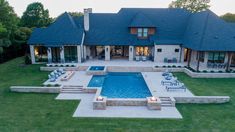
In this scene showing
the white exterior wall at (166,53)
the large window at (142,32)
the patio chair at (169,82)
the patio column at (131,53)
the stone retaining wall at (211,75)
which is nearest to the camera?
the patio chair at (169,82)

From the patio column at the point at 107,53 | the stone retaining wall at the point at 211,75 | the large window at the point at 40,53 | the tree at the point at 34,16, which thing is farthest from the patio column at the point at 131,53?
the tree at the point at 34,16

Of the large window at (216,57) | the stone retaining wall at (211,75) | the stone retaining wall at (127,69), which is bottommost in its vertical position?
the stone retaining wall at (211,75)

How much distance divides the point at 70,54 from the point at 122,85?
11.2 meters

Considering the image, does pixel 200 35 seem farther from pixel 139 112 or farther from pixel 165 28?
pixel 139 112

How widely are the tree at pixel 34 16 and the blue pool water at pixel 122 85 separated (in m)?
35.3

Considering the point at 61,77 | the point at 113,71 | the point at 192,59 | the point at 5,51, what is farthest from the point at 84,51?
the point at 192,59

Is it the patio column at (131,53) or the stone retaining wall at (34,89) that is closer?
the stone retaining wall at (34,89)

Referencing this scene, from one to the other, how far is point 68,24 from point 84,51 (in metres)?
4.54

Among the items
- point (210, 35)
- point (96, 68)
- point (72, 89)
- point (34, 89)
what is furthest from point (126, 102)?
point (210, 35)

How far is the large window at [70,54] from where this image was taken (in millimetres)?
26413

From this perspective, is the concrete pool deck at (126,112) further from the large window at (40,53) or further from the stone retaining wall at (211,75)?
the large window at (40,53)

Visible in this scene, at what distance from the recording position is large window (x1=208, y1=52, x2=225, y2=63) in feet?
78.7

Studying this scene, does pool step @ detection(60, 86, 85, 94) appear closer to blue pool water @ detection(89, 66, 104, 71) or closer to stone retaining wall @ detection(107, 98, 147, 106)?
stone retaining wall @ detection(107, 98, 147, 106)

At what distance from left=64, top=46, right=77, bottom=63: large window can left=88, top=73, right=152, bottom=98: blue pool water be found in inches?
268
